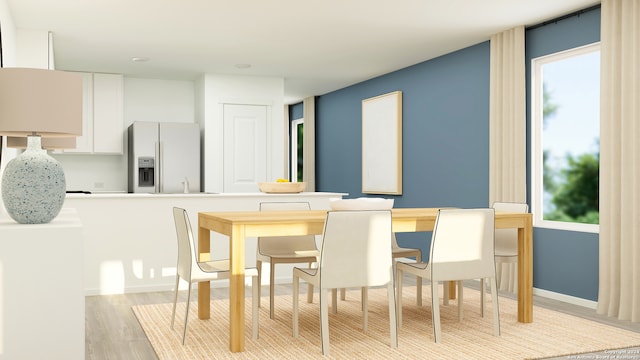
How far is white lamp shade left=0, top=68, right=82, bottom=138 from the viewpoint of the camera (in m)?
2.65

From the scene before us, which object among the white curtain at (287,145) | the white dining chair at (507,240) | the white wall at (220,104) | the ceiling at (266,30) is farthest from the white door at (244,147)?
the white dining chair at (507,240)

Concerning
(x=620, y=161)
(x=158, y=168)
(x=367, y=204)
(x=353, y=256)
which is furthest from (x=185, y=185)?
(x=620, y=161)

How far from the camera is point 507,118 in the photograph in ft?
19.4

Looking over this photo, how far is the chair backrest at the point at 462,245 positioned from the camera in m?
3.88

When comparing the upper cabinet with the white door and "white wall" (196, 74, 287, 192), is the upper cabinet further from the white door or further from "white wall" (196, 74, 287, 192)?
the white door

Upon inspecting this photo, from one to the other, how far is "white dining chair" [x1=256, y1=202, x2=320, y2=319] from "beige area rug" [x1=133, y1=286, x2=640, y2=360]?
37cm

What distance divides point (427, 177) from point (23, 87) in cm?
534

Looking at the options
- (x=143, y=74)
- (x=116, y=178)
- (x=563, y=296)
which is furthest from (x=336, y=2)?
(x=116, y=178)

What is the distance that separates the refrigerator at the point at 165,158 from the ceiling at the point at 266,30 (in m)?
0.76

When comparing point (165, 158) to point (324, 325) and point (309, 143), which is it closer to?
point (309, 143)

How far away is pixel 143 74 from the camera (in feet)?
26.9

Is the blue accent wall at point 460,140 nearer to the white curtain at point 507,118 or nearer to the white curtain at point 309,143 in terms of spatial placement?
the white curtain at point 507,118

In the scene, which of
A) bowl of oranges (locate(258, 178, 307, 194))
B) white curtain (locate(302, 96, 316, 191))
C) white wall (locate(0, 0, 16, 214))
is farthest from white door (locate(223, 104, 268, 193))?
white wall (locate(0, 0, 16, 214))

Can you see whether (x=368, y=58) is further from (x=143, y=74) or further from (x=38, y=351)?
(x=38, y=351)
